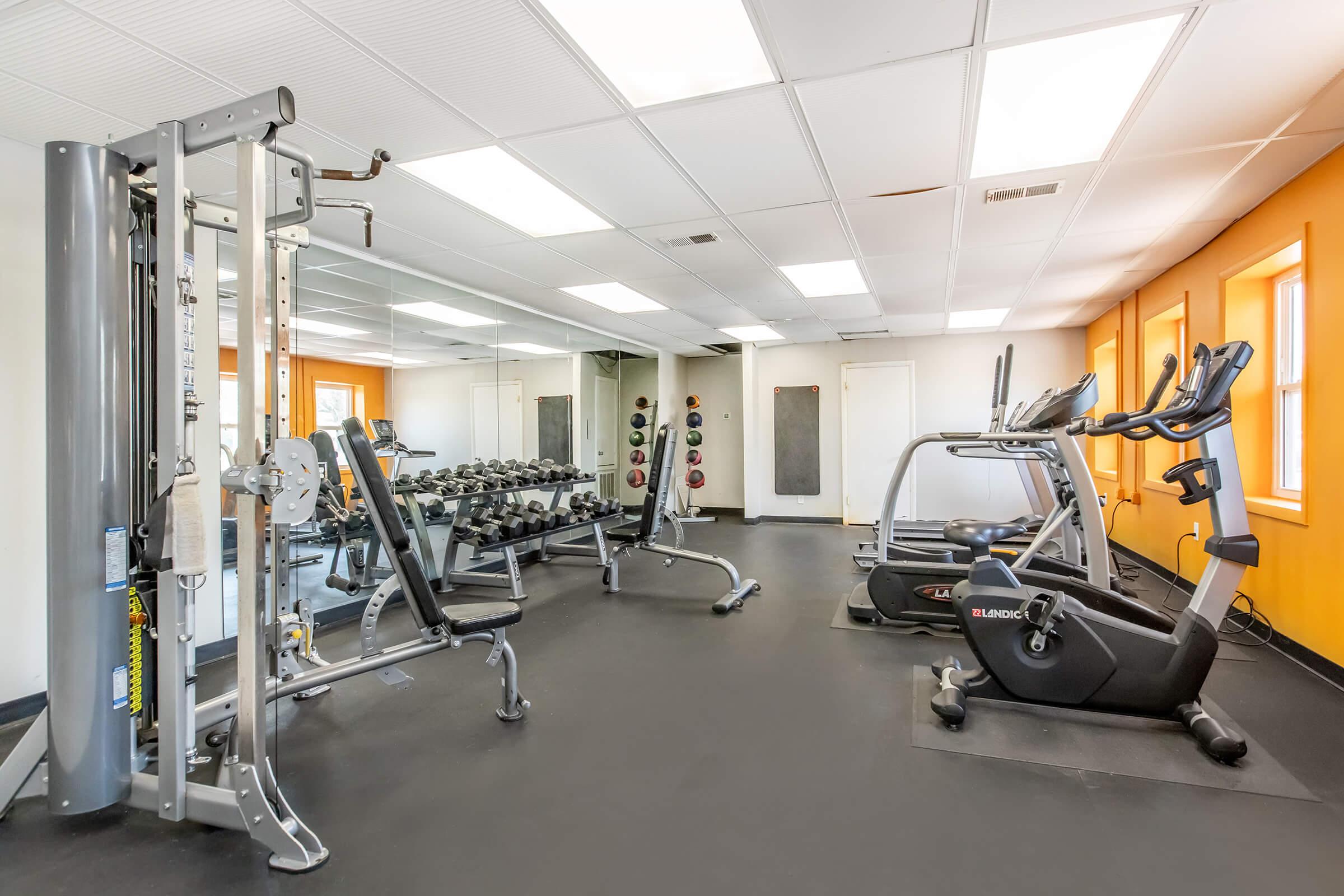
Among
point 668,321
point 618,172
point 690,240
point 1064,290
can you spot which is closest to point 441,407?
point 690,240

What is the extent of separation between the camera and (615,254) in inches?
168

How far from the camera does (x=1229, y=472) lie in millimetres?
2293

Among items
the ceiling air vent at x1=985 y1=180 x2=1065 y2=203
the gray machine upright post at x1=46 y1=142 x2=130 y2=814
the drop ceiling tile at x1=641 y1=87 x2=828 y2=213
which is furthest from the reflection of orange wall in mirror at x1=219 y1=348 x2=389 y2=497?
the ceiling air vent at x1=985 y1=180 x2=1065 y2=203

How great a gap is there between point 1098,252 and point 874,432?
3924 mm

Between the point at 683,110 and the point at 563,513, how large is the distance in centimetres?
325

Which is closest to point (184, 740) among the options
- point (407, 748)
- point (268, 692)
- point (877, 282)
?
point (268, 692)

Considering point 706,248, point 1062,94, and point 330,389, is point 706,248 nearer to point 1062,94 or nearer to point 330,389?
point 1062,94

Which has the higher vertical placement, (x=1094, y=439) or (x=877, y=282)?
(x=877, y=282)

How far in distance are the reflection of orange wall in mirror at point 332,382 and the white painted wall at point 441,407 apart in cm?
13

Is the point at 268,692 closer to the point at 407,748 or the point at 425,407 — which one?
the point at 407,748

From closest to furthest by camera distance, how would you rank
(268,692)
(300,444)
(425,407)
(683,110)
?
1. (300,444)
2. (268,692)
3. (683,110)
4. (425,407)

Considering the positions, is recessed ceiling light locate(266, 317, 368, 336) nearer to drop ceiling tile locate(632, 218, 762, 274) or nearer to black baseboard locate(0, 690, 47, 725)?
drop ceiling tile locate(632, 218, 762, 274)

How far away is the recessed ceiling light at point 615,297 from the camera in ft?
17.1

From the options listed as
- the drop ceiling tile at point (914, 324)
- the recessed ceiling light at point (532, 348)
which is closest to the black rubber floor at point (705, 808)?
the recessed ceiling light at point (532, 348)
